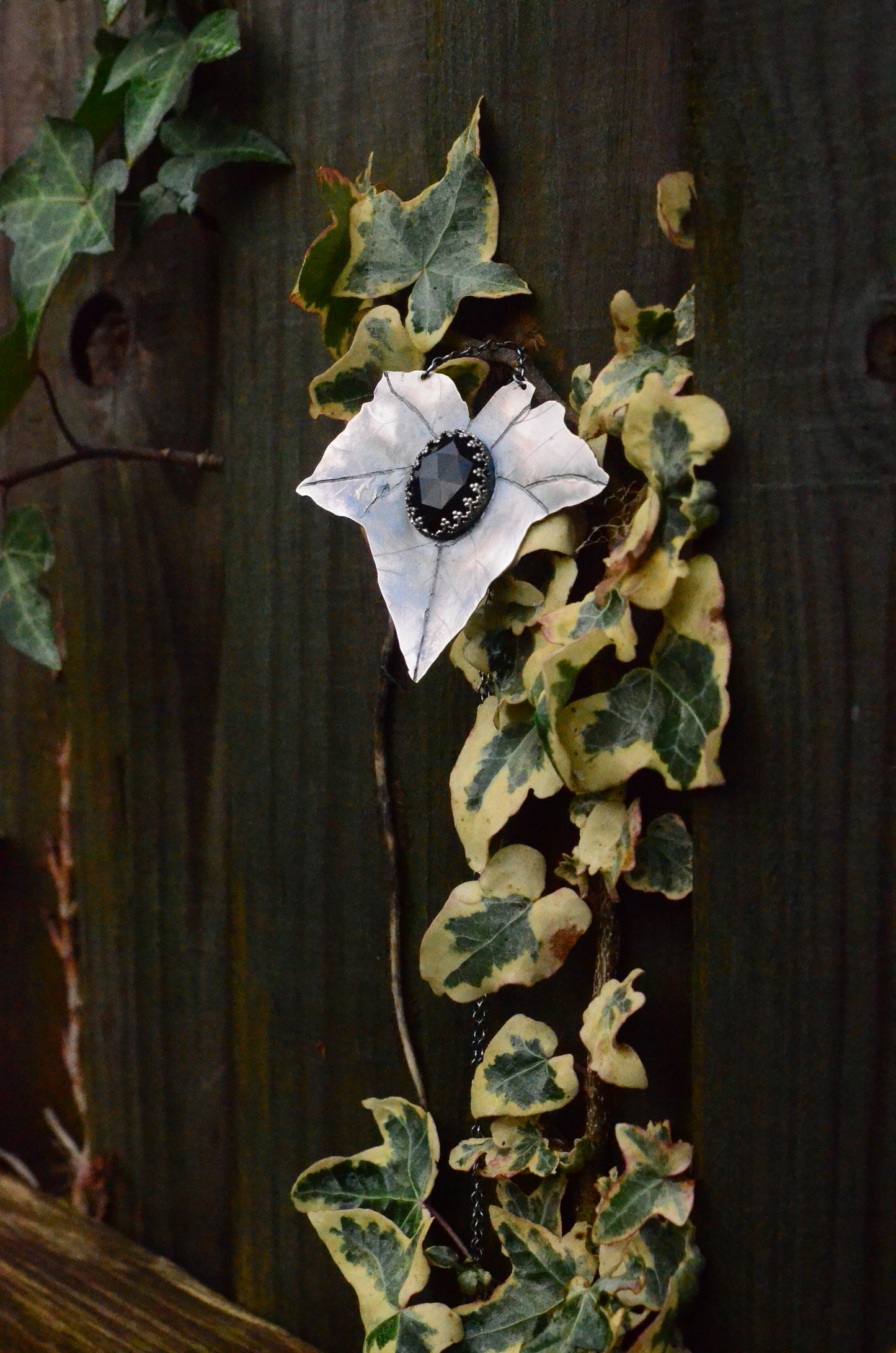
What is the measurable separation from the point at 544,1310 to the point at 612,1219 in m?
0.08

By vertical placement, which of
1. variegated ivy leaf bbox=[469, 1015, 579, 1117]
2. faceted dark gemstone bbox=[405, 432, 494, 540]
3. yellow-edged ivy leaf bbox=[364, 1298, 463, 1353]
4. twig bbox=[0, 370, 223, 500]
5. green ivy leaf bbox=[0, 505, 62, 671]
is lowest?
yellow-edged ivy leaf bbox=[364, 1298, 463, 1353]

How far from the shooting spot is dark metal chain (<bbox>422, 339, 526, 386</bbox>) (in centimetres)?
63

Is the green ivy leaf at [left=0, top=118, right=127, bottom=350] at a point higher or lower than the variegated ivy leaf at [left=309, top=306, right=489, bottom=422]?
higher

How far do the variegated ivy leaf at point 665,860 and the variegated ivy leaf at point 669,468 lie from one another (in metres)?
0.12

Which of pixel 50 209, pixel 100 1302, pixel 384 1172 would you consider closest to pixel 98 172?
pixel 50 209

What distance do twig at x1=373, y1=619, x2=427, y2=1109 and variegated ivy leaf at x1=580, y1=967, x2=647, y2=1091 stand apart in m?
0.15

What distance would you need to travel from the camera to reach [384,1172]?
0.69 meters

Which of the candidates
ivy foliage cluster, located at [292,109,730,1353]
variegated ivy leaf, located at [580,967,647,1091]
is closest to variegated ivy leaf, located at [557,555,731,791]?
ivy foliage cluster, located at [292,109,730,1353]

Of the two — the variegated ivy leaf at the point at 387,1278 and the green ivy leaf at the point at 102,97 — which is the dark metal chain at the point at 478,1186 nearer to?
the variegated ivy leaf at the point at 387,1278

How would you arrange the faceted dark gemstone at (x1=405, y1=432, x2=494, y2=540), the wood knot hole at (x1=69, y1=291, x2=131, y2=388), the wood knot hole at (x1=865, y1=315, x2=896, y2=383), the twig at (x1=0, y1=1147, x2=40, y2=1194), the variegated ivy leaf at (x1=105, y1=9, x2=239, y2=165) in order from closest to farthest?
1. the wood knot hole at (x1=865, y1=315, x2=896, y2=383)
2. the faceted dark gemstone at (x1=405, y1=432, x2=494, y2=540)
3. the variegated ivy leaf at (x1=105, y1=9, x2=239, y2=165)
4. the wood knot hole at (x1=69, y1=291, x2=131, y2=388)
5. the twig at (x1=0, y1=1147, x2=40, y2=1194)

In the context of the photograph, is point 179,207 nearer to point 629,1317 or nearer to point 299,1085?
point 299,1085

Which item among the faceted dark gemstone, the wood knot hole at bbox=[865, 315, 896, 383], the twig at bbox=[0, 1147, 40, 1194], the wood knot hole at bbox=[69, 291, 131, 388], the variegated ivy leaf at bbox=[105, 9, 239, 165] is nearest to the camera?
the wood knot hole at bbox=[865, 315, 896, 383]

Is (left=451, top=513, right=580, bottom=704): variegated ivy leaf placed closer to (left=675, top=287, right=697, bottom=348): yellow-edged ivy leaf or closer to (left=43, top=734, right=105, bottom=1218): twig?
(left=675, top=287, right=697, bottom=348): yellow-edged ivy leaf

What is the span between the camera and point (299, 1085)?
2.53 feet
